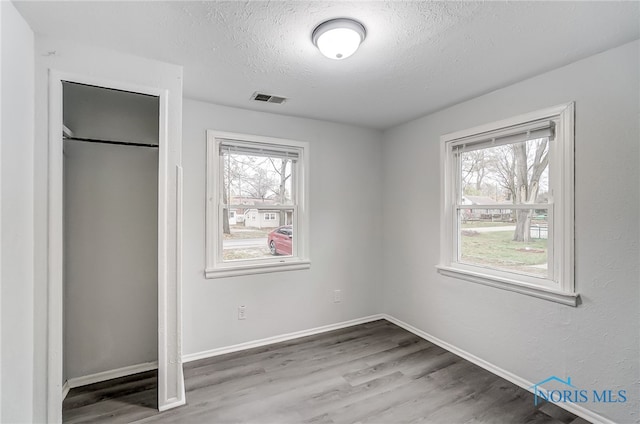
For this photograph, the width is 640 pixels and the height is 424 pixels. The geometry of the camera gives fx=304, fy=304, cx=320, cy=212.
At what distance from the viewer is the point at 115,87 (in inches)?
77.6

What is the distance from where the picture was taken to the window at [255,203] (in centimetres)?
289

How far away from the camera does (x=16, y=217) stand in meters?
1.57

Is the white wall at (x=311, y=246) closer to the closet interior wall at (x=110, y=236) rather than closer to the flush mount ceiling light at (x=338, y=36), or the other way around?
the closet interior wall at (x=110, y=236)

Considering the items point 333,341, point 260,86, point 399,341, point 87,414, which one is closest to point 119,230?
point 87,414

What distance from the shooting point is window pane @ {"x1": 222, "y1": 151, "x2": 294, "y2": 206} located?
3.01 metres

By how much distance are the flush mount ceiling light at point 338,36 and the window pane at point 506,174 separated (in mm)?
1646

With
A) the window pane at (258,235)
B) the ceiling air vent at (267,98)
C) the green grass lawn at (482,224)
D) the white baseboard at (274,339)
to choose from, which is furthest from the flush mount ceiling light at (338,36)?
the white baseboard at (274,339)

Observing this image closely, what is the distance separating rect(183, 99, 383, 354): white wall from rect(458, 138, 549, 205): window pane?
1.17 m

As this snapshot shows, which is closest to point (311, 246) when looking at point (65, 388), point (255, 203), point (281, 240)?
point (281, 240)

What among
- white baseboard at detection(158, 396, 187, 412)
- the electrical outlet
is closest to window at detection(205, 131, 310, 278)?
the electrical outlet

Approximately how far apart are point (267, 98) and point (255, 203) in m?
1.03

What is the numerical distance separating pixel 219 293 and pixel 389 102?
241cm

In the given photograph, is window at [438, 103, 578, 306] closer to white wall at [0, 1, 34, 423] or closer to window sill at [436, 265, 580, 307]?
window sill at [436, 265, 580, 307]

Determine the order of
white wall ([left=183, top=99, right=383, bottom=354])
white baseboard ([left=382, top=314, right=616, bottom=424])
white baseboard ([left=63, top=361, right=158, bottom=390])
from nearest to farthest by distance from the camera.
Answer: white baseboard ([left=382, top=314, right=616, bottom=424])
white baseboard ([left=63, top=361, right=158, bottom=390])
white wall ([left=183, top=99, right=383, bottom=354])
